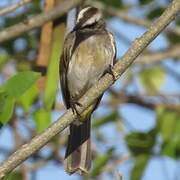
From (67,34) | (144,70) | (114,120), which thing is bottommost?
(144,70)

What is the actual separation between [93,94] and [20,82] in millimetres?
297

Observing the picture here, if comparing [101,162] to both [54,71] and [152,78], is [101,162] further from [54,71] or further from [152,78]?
[152,78]

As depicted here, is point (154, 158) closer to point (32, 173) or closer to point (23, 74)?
point (32, 173)

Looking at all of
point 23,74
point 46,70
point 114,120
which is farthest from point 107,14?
point 23,74

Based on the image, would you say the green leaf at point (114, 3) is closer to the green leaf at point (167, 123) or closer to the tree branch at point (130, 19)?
the tree branch at point (130, 19)

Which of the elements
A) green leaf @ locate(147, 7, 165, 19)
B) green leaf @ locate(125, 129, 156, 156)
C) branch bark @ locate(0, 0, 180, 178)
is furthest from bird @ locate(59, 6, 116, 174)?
green leaf @ locate(147, 7, 165, 19)

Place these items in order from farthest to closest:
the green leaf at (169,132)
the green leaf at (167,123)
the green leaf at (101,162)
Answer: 1. the green leaf at (167,123)
2. the green leaf at (169,132)
3. the green leaf at (101,162)

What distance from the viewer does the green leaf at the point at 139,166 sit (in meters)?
4.28

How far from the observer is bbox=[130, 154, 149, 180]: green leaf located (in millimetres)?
4277

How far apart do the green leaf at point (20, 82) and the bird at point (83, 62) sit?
3.18ft

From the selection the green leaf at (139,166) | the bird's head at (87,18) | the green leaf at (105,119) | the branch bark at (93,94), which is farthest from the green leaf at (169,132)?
the branch bark at (93,94)

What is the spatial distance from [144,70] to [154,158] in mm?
1960

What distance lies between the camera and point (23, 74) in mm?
3000

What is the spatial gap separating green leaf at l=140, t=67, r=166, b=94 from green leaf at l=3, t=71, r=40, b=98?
3.14 metres
